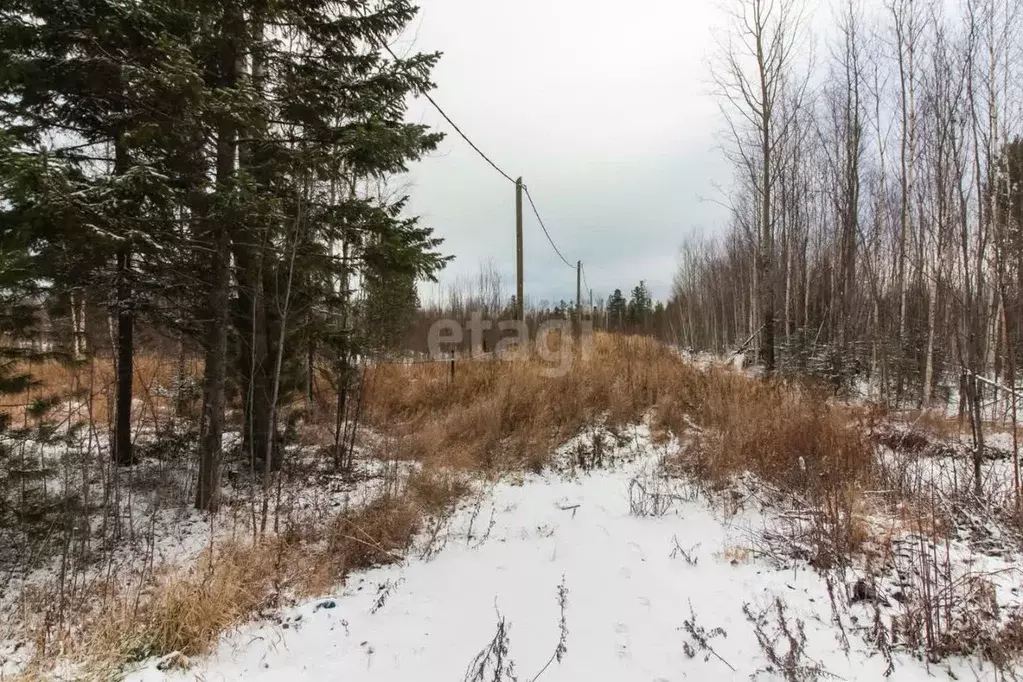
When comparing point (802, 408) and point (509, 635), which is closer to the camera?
point (509, 635)

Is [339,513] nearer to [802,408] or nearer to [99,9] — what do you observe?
[99,9]

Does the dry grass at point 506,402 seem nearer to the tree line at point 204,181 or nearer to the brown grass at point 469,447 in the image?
the brown grass at point 469,447

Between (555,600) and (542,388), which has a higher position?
(542,388)

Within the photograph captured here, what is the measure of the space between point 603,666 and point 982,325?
5.35 meters

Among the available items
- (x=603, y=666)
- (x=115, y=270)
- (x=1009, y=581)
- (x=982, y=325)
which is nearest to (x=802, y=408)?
(x=982, y=325)

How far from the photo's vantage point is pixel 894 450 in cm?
523

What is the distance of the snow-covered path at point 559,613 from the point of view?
2359mm

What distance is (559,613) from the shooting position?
9.39 ft

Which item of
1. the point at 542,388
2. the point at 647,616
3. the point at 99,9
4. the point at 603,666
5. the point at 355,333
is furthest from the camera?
the point at 542,388

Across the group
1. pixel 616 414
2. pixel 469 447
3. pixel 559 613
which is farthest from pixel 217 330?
pixel 616 414

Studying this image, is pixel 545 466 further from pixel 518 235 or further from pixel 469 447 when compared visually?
pixel 518 235

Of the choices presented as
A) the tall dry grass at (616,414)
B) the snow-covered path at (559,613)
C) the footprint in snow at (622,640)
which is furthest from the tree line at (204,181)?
the footprint in snow at (622,640)

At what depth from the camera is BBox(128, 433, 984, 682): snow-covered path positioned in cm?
236

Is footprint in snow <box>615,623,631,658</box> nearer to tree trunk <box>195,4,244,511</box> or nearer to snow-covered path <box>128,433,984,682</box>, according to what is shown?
snow-covered path <box>128,433,984,682</box>
